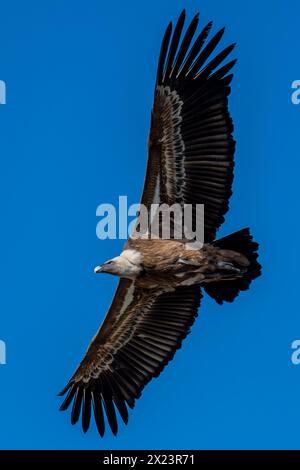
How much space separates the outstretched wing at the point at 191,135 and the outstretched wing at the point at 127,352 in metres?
1.45

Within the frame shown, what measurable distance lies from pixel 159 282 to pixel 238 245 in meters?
1.16

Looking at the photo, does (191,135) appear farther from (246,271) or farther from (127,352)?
(127,352)

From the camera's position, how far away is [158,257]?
15180 mm

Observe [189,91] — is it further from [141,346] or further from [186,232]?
[141,346]

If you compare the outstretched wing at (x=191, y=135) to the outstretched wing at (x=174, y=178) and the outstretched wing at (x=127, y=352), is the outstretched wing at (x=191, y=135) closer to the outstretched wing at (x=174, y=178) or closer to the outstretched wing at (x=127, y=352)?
the outstretched wing at (x=174, y=178)

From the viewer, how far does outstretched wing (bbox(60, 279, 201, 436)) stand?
16203 mm

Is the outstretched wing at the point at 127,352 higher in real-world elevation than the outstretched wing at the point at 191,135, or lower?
lower

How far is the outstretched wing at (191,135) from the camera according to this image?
Result: 15070 millimetres

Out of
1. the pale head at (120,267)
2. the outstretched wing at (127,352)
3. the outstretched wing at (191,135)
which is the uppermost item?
the outstretched wing at (191,135)

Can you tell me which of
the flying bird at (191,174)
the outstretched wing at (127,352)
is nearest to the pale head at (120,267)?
the flying bird at (191,174)

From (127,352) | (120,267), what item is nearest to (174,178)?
(120,267)

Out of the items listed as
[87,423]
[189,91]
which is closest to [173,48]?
[189,91]

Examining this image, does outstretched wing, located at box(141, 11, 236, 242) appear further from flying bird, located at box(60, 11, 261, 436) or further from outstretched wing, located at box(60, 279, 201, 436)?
outstretched wing, located at box(60, 279, 201, 436)

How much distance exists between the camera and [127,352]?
16500 millimetres
